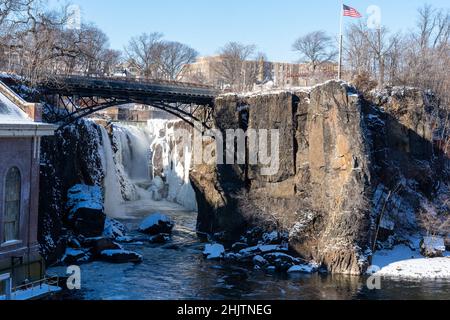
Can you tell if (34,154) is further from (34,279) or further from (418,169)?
(418,169)

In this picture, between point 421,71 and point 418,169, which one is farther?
point 421,71

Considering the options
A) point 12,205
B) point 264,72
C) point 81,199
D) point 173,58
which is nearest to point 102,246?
point 81,199

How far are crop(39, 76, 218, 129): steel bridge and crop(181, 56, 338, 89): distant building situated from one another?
1344 cm

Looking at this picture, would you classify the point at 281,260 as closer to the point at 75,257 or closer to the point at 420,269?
the point at 420,269

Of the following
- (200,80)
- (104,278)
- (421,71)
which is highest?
(200,80)

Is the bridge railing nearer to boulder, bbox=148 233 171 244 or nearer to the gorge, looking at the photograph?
the gorge

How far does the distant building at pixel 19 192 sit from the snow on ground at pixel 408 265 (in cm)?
1646

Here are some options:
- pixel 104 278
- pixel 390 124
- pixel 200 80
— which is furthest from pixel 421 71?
pixel 200 80

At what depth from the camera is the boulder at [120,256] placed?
28.6 metres

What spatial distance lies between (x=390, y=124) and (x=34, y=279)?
23053 mm

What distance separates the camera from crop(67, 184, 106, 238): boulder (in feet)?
103

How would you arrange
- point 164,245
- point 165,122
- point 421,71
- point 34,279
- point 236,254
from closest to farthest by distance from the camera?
point 34,279 < point 236,254 < point 164,245 < point 421,71 < point 165,122

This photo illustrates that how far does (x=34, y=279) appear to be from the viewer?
1792 cm

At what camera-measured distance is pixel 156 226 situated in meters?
36.6
